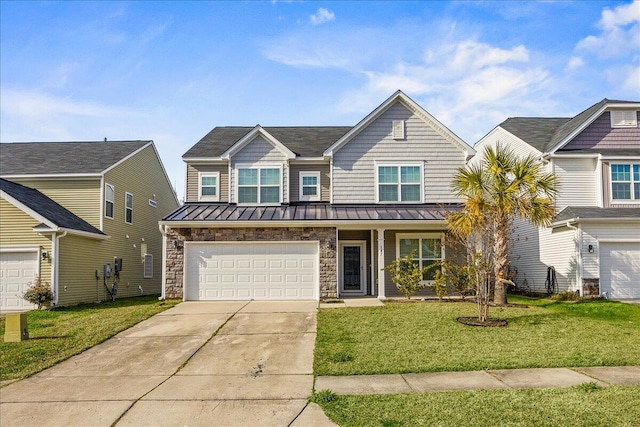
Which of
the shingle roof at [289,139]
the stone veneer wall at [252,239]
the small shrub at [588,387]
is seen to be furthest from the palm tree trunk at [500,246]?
the small shrub at [588,387]

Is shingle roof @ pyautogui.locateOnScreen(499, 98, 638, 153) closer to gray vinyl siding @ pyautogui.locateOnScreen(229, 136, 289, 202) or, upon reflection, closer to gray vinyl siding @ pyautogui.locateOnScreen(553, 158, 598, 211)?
gray vinyl siding @ pyautogui.locateOnScreen(553, 158, 598, 211)

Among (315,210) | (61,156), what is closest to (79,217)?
(61,156)

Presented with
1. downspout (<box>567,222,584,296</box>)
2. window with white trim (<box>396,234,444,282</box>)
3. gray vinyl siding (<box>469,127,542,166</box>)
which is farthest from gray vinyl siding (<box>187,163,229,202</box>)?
downspout (<box>567,222,584,296</box>)

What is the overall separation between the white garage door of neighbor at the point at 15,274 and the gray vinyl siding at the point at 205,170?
596 centimetres

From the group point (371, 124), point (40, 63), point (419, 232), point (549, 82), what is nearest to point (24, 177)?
point (40, 63)

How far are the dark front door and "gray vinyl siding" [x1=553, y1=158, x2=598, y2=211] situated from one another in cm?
819

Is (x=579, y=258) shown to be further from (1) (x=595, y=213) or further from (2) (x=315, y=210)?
(2) (x=315, y=210)

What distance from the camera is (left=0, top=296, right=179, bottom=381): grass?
9.19 metres

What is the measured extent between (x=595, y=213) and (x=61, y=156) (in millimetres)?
22354

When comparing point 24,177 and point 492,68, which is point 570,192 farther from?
point 24,177

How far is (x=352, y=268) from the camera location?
19141mm

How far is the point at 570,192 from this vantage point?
1906cm

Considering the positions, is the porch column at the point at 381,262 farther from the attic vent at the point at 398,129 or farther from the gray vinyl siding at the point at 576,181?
the gray vinyl siding at the point at 576,181

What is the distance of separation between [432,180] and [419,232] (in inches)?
86.7
